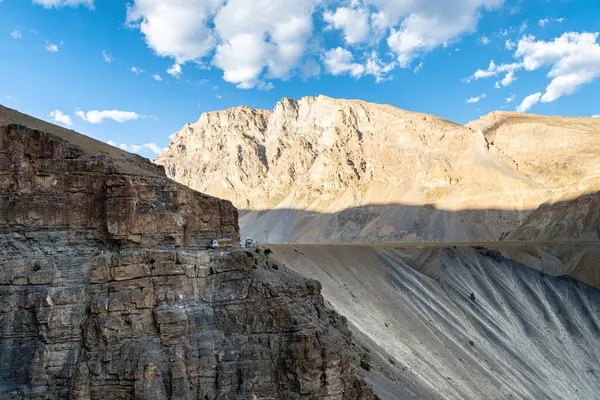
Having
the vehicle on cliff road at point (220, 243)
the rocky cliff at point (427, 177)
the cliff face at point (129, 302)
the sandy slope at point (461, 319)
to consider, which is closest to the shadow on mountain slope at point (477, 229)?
the rocky cliff at point (427, 177)

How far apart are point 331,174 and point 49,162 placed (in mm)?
162843

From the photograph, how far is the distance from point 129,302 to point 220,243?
545 centimetres

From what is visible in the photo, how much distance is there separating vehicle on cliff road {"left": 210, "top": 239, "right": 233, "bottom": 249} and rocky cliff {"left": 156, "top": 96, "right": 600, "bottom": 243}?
321ft

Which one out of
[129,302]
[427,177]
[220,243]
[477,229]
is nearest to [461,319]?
[220,243]

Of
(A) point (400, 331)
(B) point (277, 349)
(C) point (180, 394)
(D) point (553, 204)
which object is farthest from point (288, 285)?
(D) point (553, 204)

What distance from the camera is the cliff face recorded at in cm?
1762

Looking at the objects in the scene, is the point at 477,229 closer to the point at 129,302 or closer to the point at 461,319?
the point at 461,319

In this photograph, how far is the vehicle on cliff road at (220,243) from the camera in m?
21.9

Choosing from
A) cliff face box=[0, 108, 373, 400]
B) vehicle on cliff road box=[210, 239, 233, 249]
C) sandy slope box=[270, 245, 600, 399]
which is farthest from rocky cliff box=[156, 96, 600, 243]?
cliff face box=[0, 108, 373, 400]

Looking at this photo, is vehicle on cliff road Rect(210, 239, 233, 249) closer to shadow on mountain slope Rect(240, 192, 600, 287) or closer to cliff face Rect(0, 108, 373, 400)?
cliff face Rect(0, 108, 373, 400)

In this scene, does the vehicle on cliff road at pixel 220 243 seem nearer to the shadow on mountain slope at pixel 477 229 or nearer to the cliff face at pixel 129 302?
the cliff face at pixel 129 302

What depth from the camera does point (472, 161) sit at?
150 metres

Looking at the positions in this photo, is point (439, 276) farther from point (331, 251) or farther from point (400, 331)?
point (400, 331)

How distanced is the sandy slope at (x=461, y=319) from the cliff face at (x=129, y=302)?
33.8 ft
